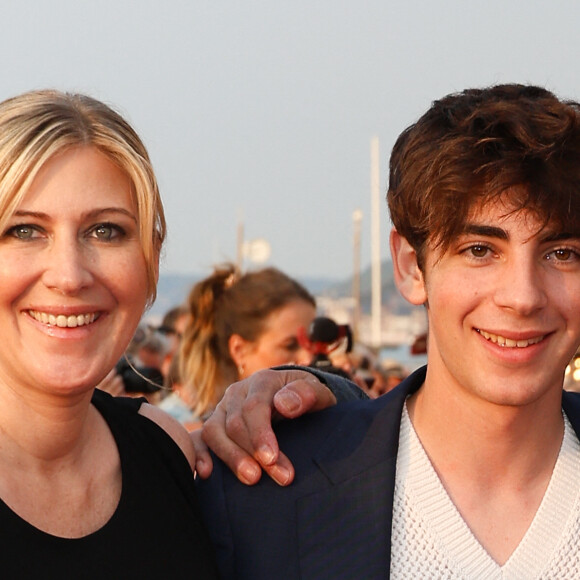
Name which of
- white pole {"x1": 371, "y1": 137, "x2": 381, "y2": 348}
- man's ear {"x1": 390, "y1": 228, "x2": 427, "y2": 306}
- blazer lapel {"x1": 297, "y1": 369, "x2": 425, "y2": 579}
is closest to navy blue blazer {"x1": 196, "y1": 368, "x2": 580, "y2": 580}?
blazer lapel {"x1": 297, "y1": 369, "x2": 425, "y2": 579}

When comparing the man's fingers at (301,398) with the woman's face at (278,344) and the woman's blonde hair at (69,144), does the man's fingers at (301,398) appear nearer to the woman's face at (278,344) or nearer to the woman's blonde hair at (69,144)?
the woman's blonde hair at (69,144)

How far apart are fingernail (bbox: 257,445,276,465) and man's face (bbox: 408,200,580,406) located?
0.54 m

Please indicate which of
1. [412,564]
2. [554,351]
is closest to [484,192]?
[554,351]

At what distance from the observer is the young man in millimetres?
2990

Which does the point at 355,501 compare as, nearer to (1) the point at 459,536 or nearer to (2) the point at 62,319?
(1) the point at 459,536

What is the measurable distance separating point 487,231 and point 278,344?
11.1 feet

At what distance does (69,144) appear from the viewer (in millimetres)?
2797

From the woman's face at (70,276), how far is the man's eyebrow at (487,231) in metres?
0.85

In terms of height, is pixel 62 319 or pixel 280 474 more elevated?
pixel 62 319

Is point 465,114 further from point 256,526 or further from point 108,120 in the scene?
point 256,526

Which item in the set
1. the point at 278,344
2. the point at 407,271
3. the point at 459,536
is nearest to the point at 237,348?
the point at 278,344

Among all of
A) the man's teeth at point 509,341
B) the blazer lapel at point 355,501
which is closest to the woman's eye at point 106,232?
the blazer lapel at point 355,501

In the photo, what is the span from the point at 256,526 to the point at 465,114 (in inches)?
49.1

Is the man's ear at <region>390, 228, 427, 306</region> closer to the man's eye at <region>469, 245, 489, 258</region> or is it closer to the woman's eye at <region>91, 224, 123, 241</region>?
the man's eye at <region>469, 245, 489, 258</region>
